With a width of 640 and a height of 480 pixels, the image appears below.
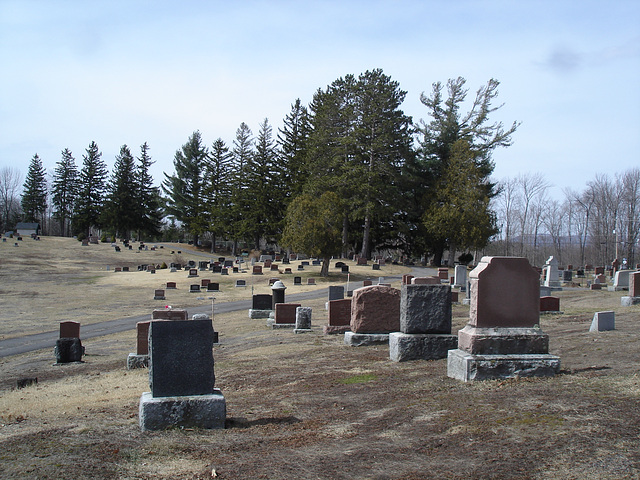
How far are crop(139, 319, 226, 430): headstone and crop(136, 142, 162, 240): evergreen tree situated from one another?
267ft

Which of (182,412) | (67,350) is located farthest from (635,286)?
(67,350)

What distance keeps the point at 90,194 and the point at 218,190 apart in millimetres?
23788

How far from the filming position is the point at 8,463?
4.79 m

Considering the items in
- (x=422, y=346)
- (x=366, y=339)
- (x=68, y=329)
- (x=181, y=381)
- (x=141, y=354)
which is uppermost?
(x=181, y=381)

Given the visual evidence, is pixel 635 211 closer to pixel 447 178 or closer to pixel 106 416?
pixel 447 178

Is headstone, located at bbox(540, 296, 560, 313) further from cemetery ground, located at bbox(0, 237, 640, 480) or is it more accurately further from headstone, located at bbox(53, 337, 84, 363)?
headstone, located at bbox(53, 337, 84, 363)

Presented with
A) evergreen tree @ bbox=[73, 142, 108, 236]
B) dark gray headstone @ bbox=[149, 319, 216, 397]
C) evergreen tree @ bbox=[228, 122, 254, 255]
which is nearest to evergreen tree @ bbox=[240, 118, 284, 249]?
evergreen tree @ bbox=[228, 122, 254, 255]

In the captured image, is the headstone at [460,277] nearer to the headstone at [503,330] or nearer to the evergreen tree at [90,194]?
the headstone at [503,330]

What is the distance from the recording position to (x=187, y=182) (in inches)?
3307

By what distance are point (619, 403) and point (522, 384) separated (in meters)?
1.43

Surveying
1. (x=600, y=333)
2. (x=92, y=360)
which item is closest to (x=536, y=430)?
(x=600, y=333)

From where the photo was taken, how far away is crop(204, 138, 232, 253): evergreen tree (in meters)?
73.4

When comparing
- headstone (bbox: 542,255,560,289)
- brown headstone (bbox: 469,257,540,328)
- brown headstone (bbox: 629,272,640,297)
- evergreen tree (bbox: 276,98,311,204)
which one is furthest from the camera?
evergreen tree (bbox: 276,98,311,204)

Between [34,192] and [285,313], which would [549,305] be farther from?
[34,192]
